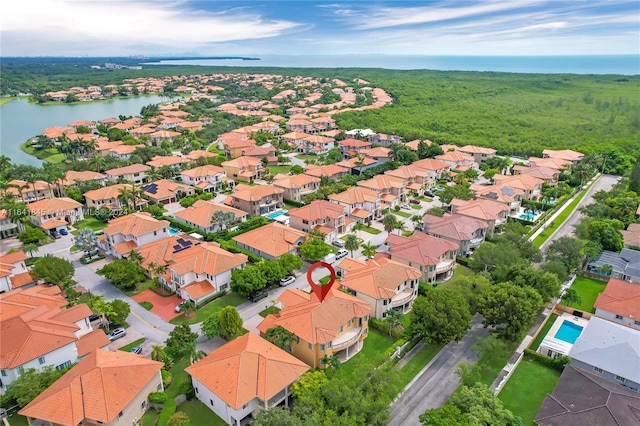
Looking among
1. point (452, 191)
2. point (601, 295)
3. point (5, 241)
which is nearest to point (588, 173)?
point (452, 191)

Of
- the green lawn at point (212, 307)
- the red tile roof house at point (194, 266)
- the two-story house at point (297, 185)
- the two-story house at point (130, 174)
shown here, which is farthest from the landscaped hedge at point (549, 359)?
the two-story house at point (130, 174)

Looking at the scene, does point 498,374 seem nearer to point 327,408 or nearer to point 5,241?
point 327,408

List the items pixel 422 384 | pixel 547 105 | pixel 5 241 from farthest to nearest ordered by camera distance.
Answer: pixel 547 105 < pixel 5 241 < pixel 422 384

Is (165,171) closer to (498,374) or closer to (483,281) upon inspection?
(483,281)

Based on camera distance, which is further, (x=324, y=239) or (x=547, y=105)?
(x=547, y=105)

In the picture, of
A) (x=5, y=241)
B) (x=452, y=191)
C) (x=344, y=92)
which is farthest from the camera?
(x=344, y=92)

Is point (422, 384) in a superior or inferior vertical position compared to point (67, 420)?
inferior

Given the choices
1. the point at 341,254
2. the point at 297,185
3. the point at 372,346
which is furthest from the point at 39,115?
the point at 372,346

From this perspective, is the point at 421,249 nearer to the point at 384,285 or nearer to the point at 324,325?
the point at 384,285

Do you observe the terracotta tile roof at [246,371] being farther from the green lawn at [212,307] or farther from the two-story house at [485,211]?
the two-story house at [485,211]
